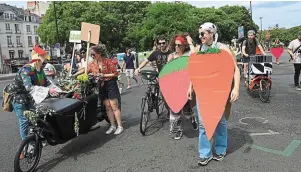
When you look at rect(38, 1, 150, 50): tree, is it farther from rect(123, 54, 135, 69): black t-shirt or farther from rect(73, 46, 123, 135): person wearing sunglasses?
rect(73, 46, 123, 135): person wearing sunglasses

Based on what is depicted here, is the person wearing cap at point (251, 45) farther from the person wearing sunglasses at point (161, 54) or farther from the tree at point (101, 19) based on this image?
the tree at point (101, 19)

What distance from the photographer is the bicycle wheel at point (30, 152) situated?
13.3ft

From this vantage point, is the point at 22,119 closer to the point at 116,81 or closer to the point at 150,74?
the point at 116,81

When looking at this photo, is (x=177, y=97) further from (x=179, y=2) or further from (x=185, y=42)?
(x=179, y=2)

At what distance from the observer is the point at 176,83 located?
5.32 metres

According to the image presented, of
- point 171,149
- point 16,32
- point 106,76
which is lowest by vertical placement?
point 171,149

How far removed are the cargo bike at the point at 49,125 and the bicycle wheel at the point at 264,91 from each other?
5.16m

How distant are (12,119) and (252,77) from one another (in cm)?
650

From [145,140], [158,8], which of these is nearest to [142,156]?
[145,140]

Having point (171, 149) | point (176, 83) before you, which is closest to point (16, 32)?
point (176, 83)

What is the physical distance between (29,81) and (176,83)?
2261mm

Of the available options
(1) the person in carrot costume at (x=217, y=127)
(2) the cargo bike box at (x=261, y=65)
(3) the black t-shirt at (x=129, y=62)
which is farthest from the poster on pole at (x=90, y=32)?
(3) the black t-shirt at (x=129, y=62)

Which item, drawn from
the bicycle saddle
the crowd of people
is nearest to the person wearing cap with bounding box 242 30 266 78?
the crowd of people

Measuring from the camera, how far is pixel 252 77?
8969mm
